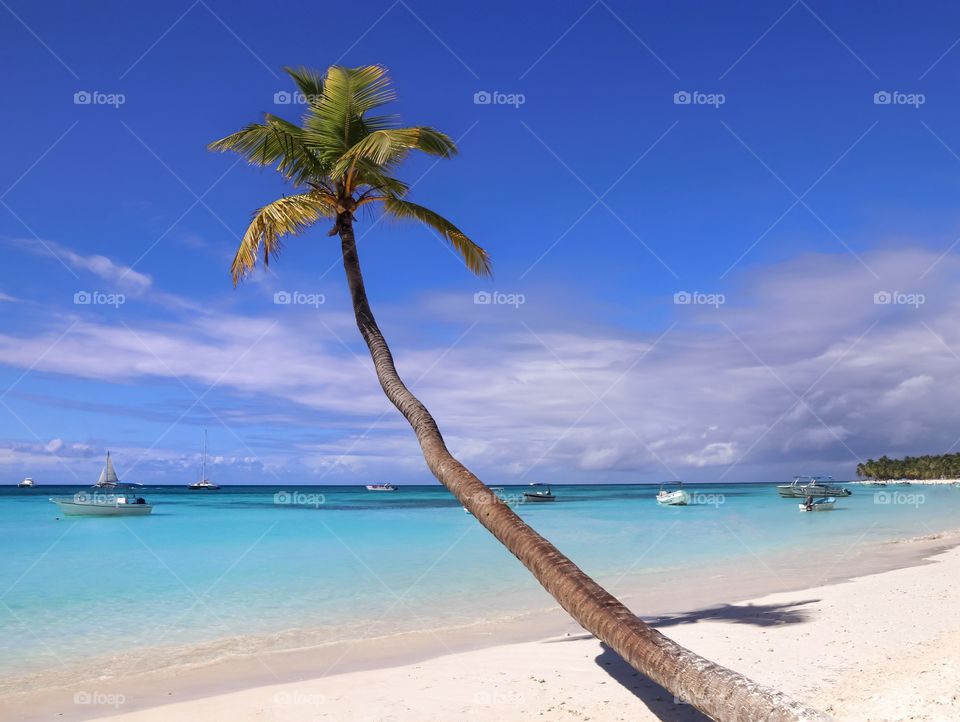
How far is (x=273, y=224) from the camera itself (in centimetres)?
913

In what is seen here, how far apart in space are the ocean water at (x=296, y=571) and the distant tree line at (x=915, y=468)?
413ft

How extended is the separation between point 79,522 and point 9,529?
4.78m

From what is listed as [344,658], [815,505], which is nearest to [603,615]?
[344,658]

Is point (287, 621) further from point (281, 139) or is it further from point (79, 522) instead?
point (79, 522)

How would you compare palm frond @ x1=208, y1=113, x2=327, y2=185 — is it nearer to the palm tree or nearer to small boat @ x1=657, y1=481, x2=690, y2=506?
the palm tree

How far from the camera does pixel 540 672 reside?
8367mm

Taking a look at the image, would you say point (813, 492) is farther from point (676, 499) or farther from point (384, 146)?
point (384, 146)

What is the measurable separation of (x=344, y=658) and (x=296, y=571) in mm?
11507

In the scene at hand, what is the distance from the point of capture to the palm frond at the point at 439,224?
10.2 meters

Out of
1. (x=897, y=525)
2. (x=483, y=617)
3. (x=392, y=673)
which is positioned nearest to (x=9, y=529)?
(x=483, y=617)

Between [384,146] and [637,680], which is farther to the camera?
[384,146]

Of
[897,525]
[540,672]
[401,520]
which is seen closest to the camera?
[540,672]

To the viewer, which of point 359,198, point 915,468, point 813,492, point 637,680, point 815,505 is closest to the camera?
point 637,680

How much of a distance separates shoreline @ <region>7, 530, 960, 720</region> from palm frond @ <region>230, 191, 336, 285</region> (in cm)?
559
